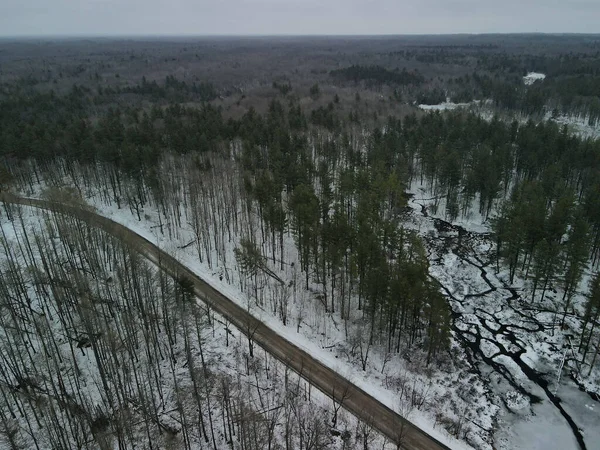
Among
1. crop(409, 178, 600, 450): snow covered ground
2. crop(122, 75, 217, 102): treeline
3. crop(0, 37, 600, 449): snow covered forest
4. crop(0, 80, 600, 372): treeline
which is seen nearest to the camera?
crop(0, 37, 600, 449): snow covered forest

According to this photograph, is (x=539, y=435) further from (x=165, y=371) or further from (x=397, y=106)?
(x=397, y=106)

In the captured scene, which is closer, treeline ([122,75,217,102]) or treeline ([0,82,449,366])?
treeline ([0,82,449,366])

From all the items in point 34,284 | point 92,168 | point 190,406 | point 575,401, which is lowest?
point 575,401

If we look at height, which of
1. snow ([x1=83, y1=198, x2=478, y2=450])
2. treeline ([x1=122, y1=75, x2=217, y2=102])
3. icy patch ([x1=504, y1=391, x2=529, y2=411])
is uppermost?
treeline ([x1=122, y1=75, x2=217, y2=102])

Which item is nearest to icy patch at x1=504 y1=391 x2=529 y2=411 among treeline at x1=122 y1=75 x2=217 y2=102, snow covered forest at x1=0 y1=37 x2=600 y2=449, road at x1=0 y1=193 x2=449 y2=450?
snow covered forest at x1=0 y1=37 x2=600 y2=449

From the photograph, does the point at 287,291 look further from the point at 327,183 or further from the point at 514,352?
the point at 514,352

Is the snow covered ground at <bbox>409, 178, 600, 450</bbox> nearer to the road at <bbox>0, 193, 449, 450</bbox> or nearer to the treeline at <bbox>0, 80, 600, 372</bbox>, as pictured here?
the treeline at <bbox>0, 80, 600, 372</bbox>

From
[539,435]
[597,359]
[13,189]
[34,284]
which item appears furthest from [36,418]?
[13,189]
